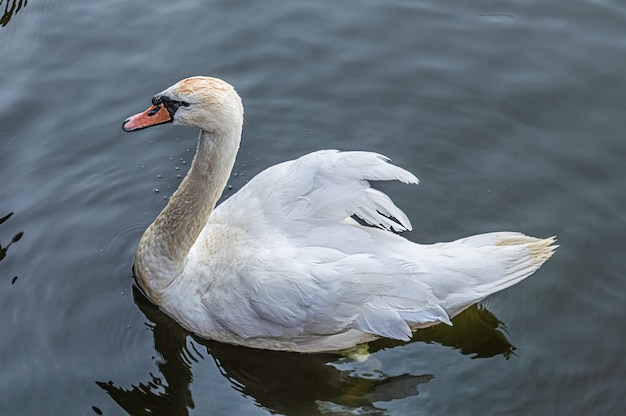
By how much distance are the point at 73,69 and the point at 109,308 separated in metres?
3.07

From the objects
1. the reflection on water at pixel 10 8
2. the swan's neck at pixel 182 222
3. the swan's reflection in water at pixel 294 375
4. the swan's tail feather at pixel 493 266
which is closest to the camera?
the swan's tail feather at pixel 493 266

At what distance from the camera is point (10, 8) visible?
9570 millimetres

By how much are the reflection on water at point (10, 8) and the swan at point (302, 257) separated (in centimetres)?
408

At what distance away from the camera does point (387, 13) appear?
9203 millimetres

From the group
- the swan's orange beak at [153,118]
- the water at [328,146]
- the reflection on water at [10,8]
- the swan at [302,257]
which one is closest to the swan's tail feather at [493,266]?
the swan at [302,257]

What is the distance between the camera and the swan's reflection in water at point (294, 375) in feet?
19.6

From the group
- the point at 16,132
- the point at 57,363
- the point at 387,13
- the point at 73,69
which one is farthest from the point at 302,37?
the point at 57,363

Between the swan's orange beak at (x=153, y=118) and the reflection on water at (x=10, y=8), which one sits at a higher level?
the swan's orange beak at (x=153, y=118)

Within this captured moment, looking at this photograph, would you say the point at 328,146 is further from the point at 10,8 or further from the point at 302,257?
the point at 10,8

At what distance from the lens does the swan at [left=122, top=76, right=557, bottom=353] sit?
575cm

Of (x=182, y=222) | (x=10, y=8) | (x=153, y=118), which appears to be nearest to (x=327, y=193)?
(x=182, y=222)

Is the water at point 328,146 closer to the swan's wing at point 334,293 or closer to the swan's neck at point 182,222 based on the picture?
the swan's neck at point 182,222

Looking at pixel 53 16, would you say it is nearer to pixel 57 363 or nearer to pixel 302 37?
pixel 302 37

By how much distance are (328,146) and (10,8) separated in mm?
3997
